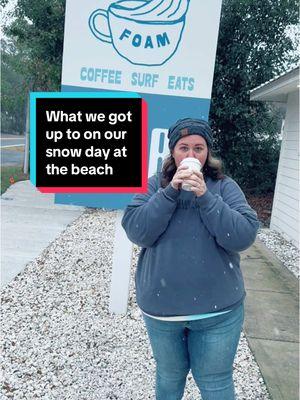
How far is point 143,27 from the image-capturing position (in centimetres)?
297

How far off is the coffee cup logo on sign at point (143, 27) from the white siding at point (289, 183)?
4.87 metres

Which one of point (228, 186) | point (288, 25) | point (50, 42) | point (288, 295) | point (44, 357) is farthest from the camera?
point (288, 25)

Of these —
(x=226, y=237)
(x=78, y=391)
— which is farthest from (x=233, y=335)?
(x=78, y=391)

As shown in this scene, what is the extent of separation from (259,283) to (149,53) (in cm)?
294

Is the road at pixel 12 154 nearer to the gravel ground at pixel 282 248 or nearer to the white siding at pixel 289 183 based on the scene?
the white siding at pixel 289 183

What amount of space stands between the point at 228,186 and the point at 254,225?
21cm

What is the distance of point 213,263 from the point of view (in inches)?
64.5

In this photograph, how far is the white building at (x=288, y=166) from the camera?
7.08 m

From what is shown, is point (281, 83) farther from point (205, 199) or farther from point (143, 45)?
point (205, 199)

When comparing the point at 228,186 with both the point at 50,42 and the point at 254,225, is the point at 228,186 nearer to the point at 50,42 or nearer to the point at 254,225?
the point at 254,225

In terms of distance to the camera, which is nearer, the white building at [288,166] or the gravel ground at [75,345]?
the gravel ground at [75,345]

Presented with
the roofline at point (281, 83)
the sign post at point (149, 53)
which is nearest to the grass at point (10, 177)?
the roofline at point (281, 83)

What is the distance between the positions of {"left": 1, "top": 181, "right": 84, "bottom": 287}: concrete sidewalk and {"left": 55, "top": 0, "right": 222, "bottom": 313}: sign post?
96.9 inches

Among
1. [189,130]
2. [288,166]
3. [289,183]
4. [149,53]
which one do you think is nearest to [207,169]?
[189,130]
